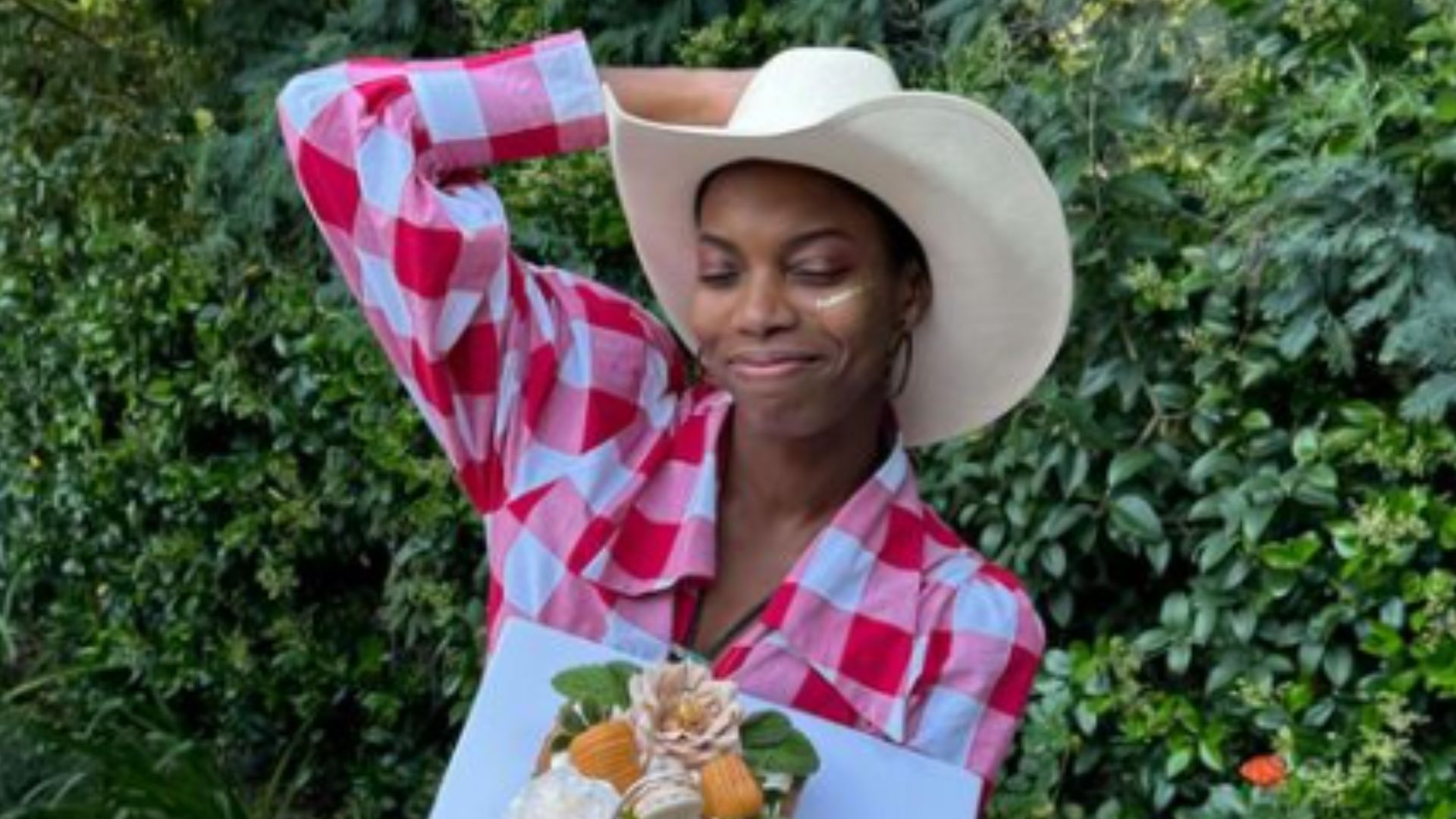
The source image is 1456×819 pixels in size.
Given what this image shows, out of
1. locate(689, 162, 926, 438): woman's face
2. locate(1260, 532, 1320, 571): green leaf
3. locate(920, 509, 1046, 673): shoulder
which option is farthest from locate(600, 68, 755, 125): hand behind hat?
locate(1260, 532, 1320, 571): green leaf

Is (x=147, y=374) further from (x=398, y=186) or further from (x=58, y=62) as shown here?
(x=398, y=186)

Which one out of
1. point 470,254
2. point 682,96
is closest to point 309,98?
point 470,254

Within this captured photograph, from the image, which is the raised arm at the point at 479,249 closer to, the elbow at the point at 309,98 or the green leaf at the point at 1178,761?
the elbow at the point at 309,98

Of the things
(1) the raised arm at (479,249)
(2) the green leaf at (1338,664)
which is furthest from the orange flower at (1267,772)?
(1) the raised arm at (479,249)

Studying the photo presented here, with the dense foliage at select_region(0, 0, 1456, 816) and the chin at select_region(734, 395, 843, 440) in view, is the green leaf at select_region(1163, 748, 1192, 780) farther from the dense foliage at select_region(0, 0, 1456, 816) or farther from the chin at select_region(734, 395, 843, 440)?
the chin at select_region(734, 395, 843, 440)

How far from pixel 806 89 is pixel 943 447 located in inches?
61.8

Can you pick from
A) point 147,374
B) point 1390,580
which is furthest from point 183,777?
point 1390,580

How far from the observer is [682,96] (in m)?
2.24

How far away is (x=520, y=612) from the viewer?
2.17 meters

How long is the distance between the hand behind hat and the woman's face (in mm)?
141

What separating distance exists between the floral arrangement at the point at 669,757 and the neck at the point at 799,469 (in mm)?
262

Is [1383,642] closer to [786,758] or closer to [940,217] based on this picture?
[940,217]

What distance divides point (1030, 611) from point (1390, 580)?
38.9 inches

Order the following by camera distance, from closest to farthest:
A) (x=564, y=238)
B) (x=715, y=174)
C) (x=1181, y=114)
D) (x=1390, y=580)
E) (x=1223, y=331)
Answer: (x=715, y=174), (x=1390, y=580), (x=1223, y=331), (x=1181, y=114), (x=564, y=238)
